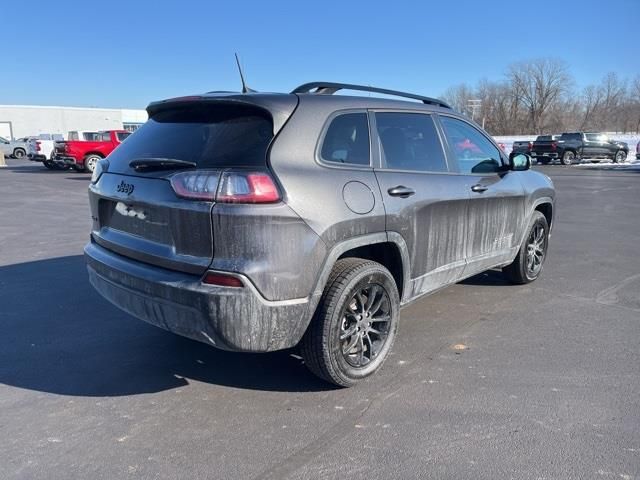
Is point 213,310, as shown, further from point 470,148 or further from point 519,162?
point 519,162

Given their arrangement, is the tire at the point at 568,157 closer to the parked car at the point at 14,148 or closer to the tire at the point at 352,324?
the tire at the point at 352,324

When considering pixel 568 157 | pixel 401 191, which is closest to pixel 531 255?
pixel 401 191

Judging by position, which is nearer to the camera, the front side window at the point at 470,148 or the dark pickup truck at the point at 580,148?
the front side window at the point at 470,148

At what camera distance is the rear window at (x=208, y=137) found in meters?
2.91

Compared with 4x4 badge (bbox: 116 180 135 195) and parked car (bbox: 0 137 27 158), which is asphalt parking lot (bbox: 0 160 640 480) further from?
parked car (bbox: 0 137 27 158)

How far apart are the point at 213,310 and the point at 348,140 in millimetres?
1408

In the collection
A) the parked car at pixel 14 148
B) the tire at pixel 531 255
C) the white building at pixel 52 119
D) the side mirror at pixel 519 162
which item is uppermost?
the white building at pixel 52 119

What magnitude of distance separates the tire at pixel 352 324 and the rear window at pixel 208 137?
2.95 ft

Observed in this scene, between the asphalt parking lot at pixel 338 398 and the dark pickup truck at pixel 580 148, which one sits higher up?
the dark pickup truck at pixel 580 148

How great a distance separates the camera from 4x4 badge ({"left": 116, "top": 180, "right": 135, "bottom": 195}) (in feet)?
10.4

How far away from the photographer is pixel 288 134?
9.82 feet

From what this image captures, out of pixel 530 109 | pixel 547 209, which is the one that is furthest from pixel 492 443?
pixel 530 109

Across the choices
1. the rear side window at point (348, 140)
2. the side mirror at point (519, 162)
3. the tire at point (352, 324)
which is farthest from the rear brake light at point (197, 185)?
the side mirror at point (519, 162)

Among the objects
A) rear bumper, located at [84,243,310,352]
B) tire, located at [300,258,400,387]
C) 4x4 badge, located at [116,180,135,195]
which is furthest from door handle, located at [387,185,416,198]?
4x4 badge, located at [116,180,135,195]
